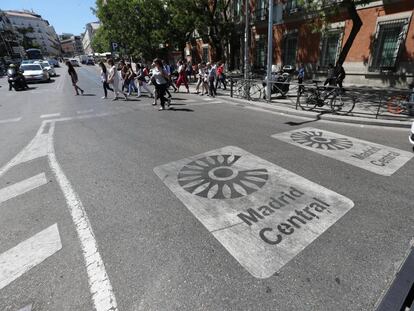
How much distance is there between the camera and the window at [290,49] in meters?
19.4

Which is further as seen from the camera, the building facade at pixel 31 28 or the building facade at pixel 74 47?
the building facade at pixel 74 47

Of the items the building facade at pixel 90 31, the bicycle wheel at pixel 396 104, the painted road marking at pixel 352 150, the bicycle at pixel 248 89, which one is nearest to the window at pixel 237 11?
the bicycle at pixel 248 89

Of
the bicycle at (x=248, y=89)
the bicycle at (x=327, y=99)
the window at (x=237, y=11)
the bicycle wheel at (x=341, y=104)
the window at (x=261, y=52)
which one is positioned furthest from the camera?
the window at (x=237, y=11)

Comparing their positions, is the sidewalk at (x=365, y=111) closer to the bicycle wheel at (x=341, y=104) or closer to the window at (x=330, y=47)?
the bicycle wheel at (x=341, y=104)

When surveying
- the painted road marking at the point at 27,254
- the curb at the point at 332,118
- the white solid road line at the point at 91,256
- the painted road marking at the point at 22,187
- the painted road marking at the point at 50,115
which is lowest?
the curb at the point at 332,118

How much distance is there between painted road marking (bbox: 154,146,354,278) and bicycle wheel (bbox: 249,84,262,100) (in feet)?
24.7

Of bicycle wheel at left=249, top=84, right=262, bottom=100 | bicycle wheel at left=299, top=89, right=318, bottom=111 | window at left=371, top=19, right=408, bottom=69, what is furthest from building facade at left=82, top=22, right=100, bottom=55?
bicycle wheel at left=299, top=89, right=318, bottom=111

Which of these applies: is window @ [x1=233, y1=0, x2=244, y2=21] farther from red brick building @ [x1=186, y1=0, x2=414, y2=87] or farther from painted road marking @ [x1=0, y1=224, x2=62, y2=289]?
painted road marking @ [x1=0, y1=224, x2=62, y2=289]

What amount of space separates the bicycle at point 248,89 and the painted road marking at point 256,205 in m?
7.42

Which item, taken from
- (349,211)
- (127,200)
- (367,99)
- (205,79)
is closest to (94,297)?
(127,200)

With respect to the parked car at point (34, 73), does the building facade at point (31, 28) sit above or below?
above

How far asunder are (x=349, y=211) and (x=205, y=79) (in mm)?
11679

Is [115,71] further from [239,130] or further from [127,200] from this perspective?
[127,200]

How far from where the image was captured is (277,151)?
17.3 feet
